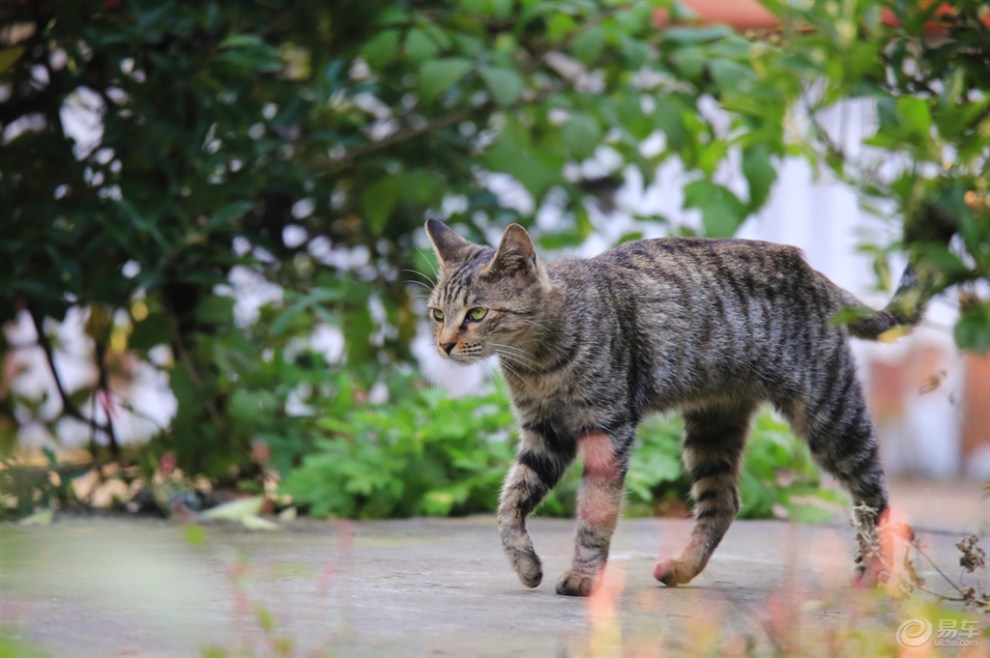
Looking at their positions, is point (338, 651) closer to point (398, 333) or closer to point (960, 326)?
point (960, 326)

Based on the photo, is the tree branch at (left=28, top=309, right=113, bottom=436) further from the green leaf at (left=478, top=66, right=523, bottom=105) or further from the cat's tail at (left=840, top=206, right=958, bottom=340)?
the cat's tail at (left=840, top=206, right=958, bottom=340)

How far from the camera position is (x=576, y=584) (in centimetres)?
307

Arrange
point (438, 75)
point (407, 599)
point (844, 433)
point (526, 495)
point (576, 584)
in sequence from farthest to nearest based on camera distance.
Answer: point (438, 75)
point (844, 433)
point (526, 495)
point (576, 584)
point (407, 599)

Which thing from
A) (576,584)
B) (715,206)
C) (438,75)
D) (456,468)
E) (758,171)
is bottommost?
(456,468)

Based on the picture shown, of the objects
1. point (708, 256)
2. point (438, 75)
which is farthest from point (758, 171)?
point (438, 75)

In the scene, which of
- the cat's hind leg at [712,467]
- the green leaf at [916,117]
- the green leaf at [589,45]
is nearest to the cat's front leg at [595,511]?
the cat's hind leg at [712,467]

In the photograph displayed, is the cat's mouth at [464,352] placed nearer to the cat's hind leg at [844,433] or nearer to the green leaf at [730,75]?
the cat's hind leg at [844,433]

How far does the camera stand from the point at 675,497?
4.91 metres

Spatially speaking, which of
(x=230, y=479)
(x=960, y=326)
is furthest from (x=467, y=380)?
(x=960, y=326)

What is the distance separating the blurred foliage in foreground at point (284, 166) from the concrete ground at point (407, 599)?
2.67 ft

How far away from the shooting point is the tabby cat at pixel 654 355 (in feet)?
10.8

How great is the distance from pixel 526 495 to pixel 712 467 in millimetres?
680

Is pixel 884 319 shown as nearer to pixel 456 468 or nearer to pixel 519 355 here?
pixel 519 355

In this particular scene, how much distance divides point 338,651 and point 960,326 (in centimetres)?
138
